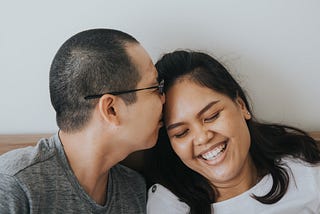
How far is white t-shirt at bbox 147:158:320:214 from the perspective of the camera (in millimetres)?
1254

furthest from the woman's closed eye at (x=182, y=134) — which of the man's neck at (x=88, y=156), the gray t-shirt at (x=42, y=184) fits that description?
the gray t-shirt at (x=42, y=184)

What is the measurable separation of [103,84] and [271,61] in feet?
2.10

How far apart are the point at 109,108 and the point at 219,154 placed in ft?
1.14

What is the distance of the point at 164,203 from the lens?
4.35ft

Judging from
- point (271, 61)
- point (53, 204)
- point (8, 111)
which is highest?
point (271, 61)

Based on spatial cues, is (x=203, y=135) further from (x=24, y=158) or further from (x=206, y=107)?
(x=24, y=158)

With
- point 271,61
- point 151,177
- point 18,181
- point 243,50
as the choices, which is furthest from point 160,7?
point 18,181

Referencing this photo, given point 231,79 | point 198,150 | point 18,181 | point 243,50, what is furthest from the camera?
point 243,50

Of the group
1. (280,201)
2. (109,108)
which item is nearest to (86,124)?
Answer: (109,108)

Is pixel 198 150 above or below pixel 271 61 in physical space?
below

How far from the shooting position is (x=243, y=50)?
143 centimetres

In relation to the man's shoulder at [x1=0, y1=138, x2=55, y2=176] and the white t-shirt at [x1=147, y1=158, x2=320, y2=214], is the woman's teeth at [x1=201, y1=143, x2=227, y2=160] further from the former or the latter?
the man's shoulder at [x1=0, y1=138, x2=55, y2=176]

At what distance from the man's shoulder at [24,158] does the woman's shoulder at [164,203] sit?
1.22 feet

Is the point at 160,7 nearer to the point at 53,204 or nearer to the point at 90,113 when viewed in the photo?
the point at 90,113
